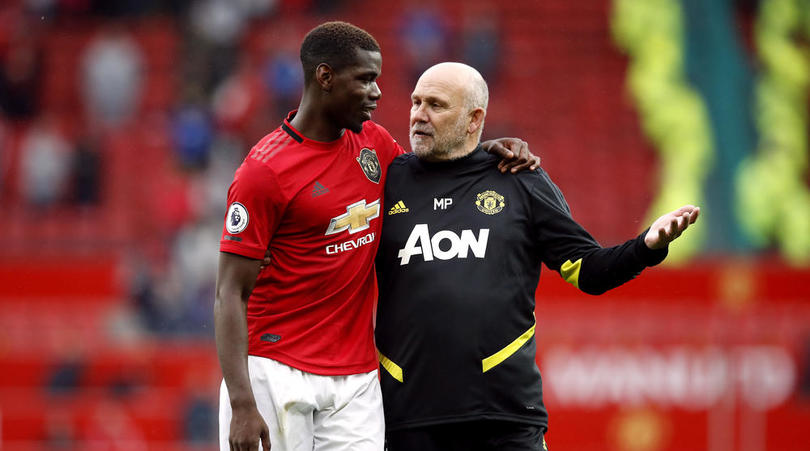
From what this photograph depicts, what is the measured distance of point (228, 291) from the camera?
4.19 metres

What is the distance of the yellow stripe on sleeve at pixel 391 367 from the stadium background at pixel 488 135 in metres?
4.88

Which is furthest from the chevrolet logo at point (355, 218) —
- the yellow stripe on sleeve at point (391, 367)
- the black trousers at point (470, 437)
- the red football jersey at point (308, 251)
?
the black trousers at point (470, 437)

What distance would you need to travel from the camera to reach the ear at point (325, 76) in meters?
4.39

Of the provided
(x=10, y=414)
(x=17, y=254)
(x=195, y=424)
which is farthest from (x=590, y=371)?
(x=17, y=254)

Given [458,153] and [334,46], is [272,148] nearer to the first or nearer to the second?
[334,46]

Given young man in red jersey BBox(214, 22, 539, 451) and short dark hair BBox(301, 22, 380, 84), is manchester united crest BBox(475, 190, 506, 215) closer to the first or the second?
young man in red jersey BBox(214, 22, 539, 451)

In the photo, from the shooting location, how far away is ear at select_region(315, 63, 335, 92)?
4391mm

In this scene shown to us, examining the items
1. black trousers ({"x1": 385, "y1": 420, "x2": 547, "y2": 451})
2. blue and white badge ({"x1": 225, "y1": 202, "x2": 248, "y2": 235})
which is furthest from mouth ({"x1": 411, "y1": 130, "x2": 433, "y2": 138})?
black trousers ({"x1": 385, "y1": 420, "x2": 547, "y2": 451})

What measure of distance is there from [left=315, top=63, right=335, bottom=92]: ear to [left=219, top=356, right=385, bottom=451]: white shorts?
106 cm

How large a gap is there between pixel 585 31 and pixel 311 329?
11.8 meters

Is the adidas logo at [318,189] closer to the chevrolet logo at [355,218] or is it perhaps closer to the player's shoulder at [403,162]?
the chevrolet logo at [355,218]

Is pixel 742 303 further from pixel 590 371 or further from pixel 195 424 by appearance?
pixel 195 424

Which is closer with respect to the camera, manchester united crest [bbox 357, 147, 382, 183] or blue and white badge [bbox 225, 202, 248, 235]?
blue and white badge [bbox 225, 202, 248, 235]

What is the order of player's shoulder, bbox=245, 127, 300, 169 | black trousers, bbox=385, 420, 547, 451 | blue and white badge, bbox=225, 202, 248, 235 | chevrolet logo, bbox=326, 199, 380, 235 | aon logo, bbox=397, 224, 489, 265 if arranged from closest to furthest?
blue and white badge, bbox=225, 202, 248, 235 → player's shoulder, bbox=245, 127, 300, 169 → chevrolet logo, bbox=326, 199, 380, 235 → black trousers, bbox=385, 420, 547, 451 → aon logo, bbox=397, 224, 489, 265
